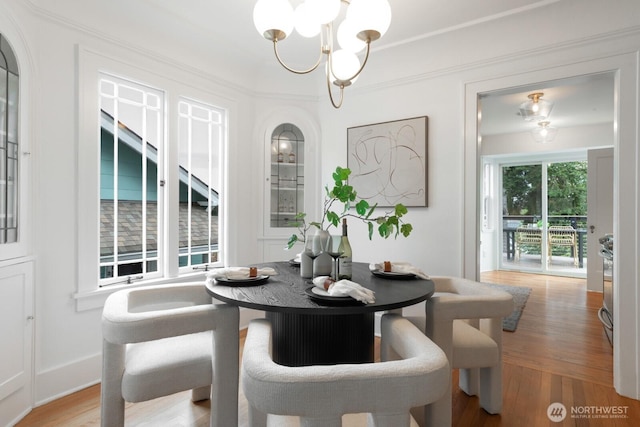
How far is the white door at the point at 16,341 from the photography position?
180 cm

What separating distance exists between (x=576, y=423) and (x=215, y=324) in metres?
2.07

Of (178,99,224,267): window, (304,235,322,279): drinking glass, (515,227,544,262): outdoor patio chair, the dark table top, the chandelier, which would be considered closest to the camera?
the dark table top

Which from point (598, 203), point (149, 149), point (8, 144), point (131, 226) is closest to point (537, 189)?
point (598, 203)

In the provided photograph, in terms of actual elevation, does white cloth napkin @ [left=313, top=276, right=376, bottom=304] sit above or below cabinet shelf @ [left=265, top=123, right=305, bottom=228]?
below

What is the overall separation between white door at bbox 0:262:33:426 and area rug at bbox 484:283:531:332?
309 centimetres

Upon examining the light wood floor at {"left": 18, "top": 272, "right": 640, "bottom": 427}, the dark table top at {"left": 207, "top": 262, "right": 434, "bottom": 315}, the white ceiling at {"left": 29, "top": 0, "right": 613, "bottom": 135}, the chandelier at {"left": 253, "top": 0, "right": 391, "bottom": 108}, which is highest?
the white ceiling at {"left": 29, "top": 0, "right": 613, "bottom": 135}

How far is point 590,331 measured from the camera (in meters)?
3.42

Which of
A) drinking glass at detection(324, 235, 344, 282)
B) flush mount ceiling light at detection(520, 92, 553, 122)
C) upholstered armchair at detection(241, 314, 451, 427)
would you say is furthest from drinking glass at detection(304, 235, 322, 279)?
flush mount ceiling light at detection(520, 92, 553, 122)

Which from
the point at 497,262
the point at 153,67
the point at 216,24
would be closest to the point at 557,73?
the point at 216,24

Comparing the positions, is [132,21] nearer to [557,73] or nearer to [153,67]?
[153,67]

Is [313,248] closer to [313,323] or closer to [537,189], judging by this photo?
[313,323]

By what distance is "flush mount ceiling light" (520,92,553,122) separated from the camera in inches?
164

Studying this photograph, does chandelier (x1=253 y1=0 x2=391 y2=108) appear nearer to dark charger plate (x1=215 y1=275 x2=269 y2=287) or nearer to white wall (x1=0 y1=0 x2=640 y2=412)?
dark charger plate (x1=215 y1=275 x2=269 y2=287)

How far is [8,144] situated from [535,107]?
5.01 meters
